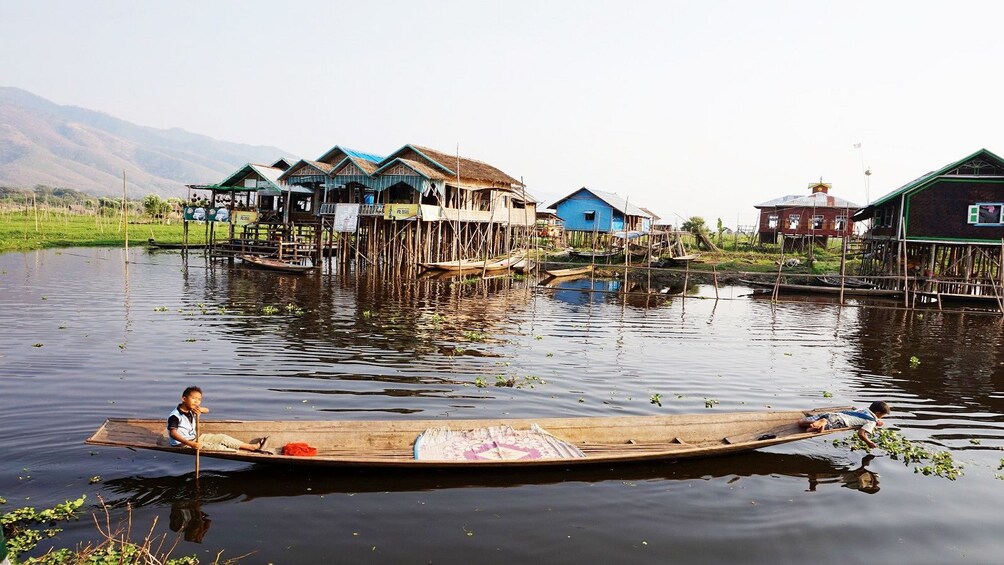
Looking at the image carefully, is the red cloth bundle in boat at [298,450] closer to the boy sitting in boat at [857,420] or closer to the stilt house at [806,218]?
the boy sitting in boat at [857,420]

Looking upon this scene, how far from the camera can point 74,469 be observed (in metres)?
7.54

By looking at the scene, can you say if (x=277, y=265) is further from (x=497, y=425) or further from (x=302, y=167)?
(x=497, y=425)

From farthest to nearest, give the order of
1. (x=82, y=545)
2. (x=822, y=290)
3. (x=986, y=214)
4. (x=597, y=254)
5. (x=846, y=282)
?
(x=597, y=254) < (x=846, y=282) < (x=822, y=290) < (x=986, y=214) < (x=82, y=545)

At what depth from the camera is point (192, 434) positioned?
293 inches

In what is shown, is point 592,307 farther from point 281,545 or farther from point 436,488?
point 281,545

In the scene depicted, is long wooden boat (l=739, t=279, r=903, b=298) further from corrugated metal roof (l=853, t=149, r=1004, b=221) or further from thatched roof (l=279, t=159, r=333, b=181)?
thatched roof (l=279, t=159, r=333, b=181)

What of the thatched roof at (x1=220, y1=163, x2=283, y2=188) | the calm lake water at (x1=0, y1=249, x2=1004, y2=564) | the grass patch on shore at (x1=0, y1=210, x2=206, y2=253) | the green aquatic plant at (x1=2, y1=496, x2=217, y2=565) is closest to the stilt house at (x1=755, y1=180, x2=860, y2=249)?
the calm lake water at (x1=0, y1=249, x2=1004, y2=564)

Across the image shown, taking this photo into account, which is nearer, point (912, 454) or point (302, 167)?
point (912, 454)

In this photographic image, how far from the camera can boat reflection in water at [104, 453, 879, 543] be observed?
6.95m

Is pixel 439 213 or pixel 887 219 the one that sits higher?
pixel 887 219

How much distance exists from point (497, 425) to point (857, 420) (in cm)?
493

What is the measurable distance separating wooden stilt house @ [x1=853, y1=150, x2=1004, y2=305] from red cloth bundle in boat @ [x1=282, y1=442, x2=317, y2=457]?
2251cm

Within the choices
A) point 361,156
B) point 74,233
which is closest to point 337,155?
point 361,156

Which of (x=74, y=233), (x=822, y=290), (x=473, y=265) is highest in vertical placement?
(x=74, y=233)
